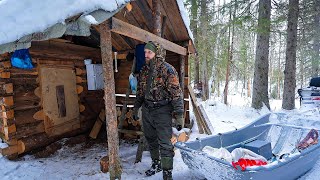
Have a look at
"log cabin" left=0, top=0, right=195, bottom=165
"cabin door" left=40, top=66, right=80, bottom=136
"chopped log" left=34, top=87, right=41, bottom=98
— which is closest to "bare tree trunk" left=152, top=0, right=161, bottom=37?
"log cabin" left=0, top=0, right=195, bottom=165

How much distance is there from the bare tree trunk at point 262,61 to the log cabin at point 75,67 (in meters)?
4.76

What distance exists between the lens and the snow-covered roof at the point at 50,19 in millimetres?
2719

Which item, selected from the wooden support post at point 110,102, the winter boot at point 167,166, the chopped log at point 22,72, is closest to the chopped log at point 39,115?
the chopped log at point 22,72

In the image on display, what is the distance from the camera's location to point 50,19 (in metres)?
2.79

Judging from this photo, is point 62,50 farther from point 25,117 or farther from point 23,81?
point 25,117

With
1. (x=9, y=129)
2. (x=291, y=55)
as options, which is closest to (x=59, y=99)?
(x=9, y=129)

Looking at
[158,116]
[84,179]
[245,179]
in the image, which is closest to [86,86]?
[84,179]

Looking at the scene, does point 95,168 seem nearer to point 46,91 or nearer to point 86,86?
point 46,91

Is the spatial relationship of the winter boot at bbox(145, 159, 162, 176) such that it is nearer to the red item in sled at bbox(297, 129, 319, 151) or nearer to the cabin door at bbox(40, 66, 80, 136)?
the red item in sled at bbox(297, 129, 319, 151)

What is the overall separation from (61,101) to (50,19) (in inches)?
132

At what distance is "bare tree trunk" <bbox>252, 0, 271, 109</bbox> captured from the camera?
9508 mm

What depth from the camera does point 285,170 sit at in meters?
3.13

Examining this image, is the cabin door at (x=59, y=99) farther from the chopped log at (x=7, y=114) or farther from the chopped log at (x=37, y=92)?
the chopped log at (x=7, y=114)

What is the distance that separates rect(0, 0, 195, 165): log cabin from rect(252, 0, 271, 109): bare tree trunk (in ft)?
15.6
